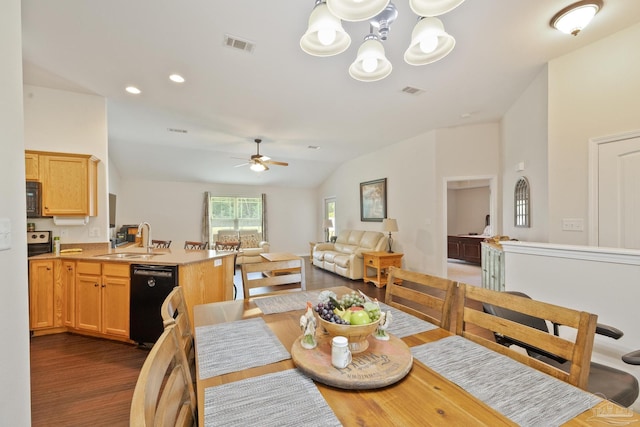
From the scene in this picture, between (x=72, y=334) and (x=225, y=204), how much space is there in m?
5.59

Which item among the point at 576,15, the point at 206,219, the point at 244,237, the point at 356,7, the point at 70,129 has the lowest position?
the point at 244,237

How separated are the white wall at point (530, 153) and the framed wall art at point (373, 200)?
2.43 meters

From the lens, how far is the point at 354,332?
991 millimetres

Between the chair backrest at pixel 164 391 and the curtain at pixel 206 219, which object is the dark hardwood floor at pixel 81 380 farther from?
the curtain at pixel 206 219

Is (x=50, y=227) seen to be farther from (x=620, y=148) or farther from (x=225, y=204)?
(x=620, y=148)

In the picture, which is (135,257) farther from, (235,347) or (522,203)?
(522,203)

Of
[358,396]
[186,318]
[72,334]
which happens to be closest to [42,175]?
[72,334]

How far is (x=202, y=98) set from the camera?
359 centimetres

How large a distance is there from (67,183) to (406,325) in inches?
164

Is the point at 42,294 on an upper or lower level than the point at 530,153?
lower

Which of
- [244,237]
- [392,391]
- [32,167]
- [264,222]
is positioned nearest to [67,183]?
[32,167]

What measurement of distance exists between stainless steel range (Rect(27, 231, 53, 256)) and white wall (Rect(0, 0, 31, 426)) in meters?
2.54

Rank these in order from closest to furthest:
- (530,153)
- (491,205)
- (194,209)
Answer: (530,153) → (491,205) → (194,209)

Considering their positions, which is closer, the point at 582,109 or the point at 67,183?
the point at 582,109
